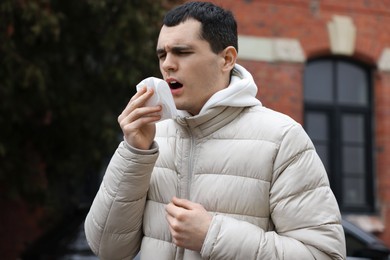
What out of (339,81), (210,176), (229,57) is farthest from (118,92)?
(210,176)

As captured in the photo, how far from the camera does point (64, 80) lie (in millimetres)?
8891

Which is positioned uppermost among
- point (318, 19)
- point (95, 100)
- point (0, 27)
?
point (318, 19)

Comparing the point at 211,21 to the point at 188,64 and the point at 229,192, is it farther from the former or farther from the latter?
the point at 229,192

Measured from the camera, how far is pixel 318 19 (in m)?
12.2

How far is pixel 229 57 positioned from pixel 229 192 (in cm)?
44

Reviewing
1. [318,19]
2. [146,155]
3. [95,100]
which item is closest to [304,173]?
[146,155]

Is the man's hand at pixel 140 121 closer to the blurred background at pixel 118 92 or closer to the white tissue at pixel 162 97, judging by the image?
the white tissue at pixel 162 97

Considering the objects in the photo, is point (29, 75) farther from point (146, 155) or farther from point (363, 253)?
point (146, 155)

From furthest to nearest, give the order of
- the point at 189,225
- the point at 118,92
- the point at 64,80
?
the point at 118,92, the point at 64,80, the point at 189,225

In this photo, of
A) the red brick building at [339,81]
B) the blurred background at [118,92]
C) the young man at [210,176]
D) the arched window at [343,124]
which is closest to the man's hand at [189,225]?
the young man at [210,176]

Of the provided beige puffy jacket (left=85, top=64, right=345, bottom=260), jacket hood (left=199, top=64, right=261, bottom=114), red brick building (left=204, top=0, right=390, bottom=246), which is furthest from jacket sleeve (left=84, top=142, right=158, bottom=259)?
red brick building (left=204, top=0, right=390, bottom=246)

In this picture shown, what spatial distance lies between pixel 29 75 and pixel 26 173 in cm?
185

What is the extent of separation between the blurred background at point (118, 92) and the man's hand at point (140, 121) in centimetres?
404

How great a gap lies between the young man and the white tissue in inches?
0.8
